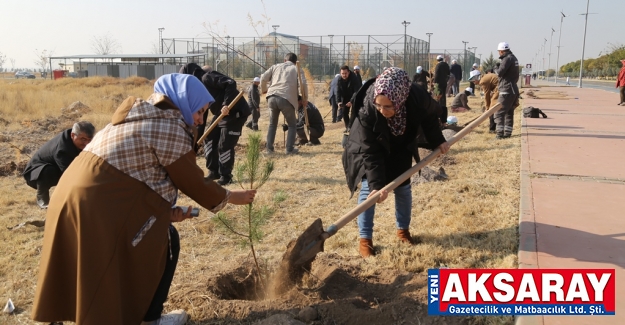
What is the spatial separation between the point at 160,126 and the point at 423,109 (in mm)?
2026

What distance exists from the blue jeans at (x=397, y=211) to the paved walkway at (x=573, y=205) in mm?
893

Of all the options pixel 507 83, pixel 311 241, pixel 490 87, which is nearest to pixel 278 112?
pixel 507 83

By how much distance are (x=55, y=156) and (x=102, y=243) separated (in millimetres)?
2845

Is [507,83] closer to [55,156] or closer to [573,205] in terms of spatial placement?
[573,205]

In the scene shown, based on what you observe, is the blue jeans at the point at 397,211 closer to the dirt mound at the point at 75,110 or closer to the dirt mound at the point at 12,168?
the dirt mound at the point at 12,168

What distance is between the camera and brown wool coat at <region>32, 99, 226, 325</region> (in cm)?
219

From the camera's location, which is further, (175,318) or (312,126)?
(312,126)

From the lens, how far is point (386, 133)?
11.8 ft

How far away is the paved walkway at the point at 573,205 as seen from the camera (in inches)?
137

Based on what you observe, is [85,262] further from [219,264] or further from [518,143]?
[518,143]

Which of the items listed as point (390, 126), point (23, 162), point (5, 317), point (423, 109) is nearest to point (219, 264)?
point (5, 317)

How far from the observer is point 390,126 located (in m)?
3.63

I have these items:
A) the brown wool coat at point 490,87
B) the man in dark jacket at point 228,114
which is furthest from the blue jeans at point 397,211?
the brown wool coat at point 490,87

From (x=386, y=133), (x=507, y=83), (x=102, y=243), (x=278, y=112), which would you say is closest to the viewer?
(x=102, y=243)
